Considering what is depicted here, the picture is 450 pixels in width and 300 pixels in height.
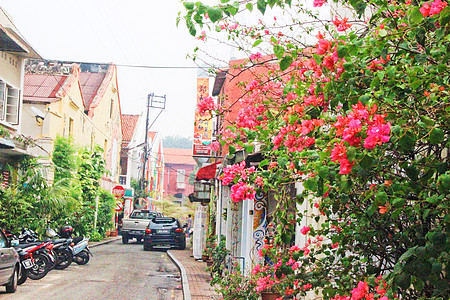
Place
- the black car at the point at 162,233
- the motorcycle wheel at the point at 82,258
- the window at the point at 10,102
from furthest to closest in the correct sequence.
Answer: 1. the black car at the point at 162,233
2. the window at the point at 10,102
3. the motorcycle wheel at the point at 82,258

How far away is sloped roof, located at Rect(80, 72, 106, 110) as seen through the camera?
41.5m

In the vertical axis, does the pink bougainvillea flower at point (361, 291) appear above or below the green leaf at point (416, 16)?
below

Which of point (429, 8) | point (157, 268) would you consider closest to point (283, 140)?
point (429, 8)

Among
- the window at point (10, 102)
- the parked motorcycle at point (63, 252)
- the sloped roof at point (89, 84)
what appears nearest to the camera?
the parked motorcycle at point (63, 252)

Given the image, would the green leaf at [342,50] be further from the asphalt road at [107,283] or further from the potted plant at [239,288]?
the asphalt road at [107,283]

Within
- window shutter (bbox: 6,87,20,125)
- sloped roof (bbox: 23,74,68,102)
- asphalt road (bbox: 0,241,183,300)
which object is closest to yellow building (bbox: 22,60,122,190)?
sloped roof (bbox: 23,74,68,102)

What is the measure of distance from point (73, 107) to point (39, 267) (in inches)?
720

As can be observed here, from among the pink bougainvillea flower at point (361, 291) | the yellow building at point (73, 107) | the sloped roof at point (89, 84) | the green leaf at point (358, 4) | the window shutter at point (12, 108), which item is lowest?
the pink bougainvillea flower at point (361, 291)

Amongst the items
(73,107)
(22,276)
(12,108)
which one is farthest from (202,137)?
(22,276)

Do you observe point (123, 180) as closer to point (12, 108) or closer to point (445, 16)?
point (12, 108)

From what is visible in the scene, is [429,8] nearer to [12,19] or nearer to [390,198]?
[390,198]

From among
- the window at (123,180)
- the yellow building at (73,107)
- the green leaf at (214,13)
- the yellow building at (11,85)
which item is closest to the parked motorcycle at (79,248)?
the yellow building at (11,85)

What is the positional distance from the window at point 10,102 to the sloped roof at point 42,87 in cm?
556

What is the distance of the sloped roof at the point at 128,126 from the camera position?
189ft
